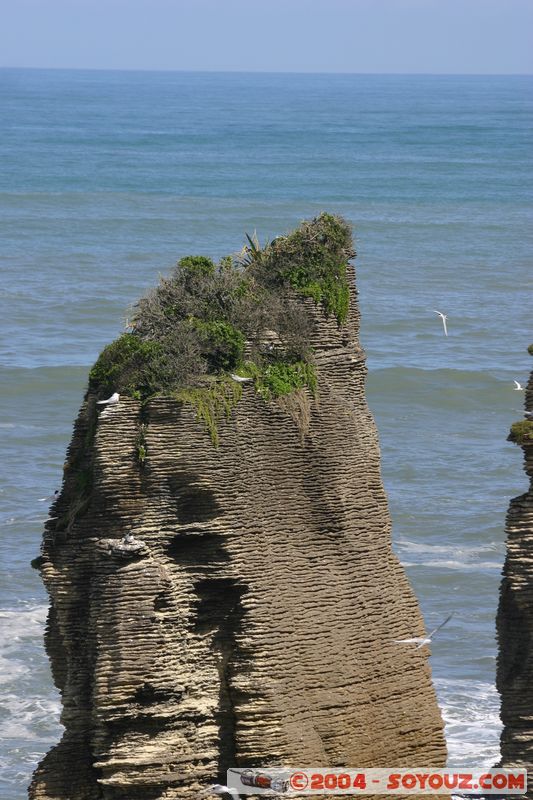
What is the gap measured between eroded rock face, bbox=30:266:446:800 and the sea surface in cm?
704

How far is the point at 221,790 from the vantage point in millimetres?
22016

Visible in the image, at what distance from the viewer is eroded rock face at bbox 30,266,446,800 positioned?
72.4 feet

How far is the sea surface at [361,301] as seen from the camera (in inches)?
1489

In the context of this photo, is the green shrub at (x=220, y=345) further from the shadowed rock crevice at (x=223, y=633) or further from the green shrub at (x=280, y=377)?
the shadowed rock crevice at (x=223, y=633)

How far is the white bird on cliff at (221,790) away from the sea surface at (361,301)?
8.28m

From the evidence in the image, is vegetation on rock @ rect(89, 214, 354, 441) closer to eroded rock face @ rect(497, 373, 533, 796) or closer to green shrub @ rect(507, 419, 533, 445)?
green shrub @ rect(507, 419, 533, 445)

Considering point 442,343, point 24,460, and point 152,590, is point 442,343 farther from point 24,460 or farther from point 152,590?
point 152,590

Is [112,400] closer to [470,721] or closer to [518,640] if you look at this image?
[518,640]

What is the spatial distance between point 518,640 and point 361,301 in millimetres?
57007

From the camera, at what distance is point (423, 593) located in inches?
1551

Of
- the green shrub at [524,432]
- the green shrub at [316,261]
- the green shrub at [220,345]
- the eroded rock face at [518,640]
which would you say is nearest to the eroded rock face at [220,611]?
the green shrub at [220,345]

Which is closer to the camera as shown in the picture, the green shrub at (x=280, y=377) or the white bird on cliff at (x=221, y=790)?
the white bird on cliff at (x=221, y=790)

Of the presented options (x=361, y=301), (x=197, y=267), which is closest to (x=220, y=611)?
(x=197, y=267)

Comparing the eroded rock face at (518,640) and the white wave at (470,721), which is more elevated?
the eroded rock face at (518,640)
